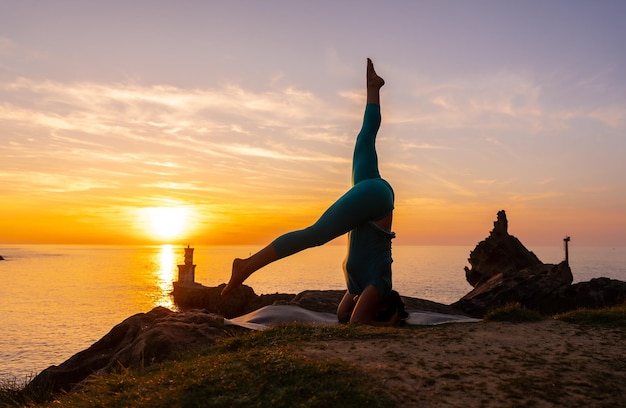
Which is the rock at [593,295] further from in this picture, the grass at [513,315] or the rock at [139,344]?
the rock at [139,344]

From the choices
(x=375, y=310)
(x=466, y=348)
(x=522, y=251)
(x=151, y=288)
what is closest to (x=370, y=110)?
(x=375, y=310)

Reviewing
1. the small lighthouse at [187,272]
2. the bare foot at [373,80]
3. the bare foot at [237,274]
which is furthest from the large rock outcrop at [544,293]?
the small lighthouse at [187,272]

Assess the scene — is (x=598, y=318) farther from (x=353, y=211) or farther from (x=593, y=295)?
(x=593, y=295)

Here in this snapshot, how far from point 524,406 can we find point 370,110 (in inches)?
241

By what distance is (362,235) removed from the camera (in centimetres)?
943

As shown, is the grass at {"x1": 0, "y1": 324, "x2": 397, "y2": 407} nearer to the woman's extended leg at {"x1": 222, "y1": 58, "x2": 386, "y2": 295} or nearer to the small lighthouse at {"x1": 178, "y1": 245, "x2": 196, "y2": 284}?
the woman's extended leg at {"x1": 222, "y1": 58, "x2": 386, "y2": 295}

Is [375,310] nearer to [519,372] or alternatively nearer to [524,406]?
[519,372]

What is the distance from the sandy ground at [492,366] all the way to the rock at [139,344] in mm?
2921

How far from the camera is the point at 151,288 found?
392 ft

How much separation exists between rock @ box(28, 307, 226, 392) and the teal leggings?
2.26m

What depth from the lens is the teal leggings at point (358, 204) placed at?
27.8ft

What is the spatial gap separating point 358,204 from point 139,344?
452 centimetres

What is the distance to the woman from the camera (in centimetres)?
855

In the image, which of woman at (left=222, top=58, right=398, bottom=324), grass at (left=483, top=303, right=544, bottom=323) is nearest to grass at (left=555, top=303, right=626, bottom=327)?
grass at (left=483, top=303, right=544, bottom=323)
